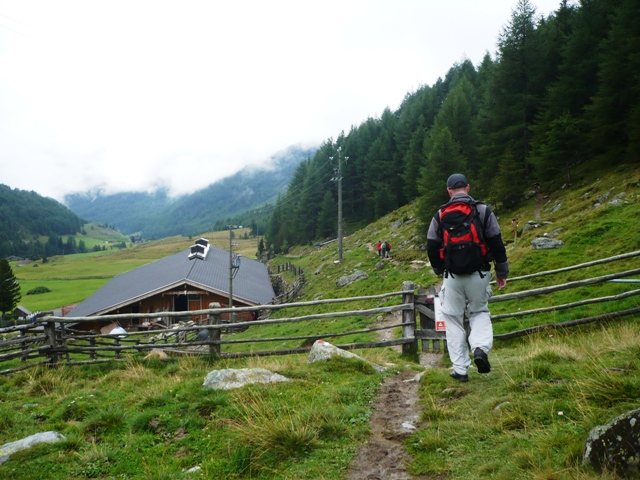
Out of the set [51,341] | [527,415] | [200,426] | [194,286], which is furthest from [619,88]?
[194,286]

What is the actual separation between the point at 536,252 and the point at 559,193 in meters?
13.1

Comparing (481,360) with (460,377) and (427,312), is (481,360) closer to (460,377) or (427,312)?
(460,377)

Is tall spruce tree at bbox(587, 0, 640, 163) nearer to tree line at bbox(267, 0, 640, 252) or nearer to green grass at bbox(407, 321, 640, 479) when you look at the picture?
tree line at bbox(267, 0, 640, 252)

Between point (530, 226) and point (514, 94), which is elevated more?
point (514, 94)

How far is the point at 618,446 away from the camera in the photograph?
2709 mm

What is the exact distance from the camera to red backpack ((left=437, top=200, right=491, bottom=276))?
4957mm

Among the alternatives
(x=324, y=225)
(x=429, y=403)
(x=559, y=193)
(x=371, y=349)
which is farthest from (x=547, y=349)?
(x=324, y=225)

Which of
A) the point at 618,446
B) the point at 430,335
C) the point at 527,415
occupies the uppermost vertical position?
the point at 618,446

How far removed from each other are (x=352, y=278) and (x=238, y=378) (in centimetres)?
2610

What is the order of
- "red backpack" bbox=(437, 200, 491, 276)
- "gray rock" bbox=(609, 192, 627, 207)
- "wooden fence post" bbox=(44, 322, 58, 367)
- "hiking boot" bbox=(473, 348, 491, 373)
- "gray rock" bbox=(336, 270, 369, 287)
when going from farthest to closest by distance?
"gray rock" bbox=(336, 270, 369, 287) < "gray rock" bbox=(609, 192, 627, 207) < "wooden fence post" bbox=(44, 322, 58, 367) < "hiking boot" bbox=(473, 348, 491, 373) < "red backpack" bbox=(437, 200, 491, 276)

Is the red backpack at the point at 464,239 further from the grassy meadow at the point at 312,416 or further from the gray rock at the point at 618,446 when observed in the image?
the gray rock at the point at 618,446

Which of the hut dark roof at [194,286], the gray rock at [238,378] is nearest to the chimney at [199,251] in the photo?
the hut dark roof at [194,286]

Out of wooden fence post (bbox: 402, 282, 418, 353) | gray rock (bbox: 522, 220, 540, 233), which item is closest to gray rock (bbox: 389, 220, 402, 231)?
gray rock (bbox: 522, 220, 540, 233)

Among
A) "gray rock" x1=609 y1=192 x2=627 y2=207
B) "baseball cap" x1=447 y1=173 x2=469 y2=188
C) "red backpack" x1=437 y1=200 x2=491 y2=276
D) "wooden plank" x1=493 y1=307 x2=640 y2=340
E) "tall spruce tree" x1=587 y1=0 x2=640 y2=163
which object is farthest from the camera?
"tall spruce tree" x1=587 y1=0 x2=640 y2=163
